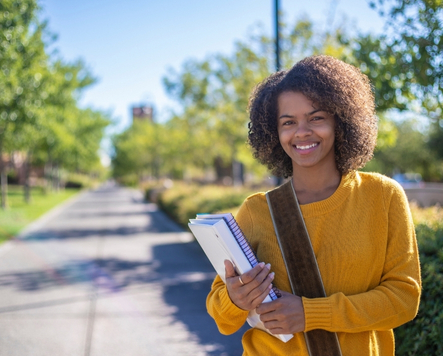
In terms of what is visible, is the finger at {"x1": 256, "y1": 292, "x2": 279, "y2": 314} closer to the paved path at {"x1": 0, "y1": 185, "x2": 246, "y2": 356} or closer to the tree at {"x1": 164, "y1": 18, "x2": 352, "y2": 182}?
the paved path at {"x1": 0, "y1": 185, "x2": 246, "y2": 356}

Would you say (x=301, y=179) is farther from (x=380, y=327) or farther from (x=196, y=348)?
(x=196, y=348)

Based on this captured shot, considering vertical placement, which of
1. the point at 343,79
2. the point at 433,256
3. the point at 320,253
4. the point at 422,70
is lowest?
the point at 433,256

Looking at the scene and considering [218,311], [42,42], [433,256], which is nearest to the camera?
[218,311]

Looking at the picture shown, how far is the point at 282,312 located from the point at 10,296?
19.1 feet

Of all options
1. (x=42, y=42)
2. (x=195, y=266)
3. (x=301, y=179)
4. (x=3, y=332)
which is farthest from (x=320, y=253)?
(x=42, y=42)

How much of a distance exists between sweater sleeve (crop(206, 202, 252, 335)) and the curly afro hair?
37 centimetres

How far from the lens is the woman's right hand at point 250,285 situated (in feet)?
4.84

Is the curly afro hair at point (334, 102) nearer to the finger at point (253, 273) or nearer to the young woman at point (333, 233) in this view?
the young woman at point (333, 233)

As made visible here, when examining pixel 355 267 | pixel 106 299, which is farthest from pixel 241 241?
pixel 106 299

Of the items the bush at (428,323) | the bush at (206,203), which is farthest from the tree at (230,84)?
the bush at (428,323)

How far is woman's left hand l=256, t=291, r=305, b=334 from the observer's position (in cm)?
152

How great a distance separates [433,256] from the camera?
3.39 m

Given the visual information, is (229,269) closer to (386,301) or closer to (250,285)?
(250,285)

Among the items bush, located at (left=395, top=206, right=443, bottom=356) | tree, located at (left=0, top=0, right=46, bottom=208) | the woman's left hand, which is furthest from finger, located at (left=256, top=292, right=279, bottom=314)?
tree, located at (left=0, top=0, right=46, bottom=208)
